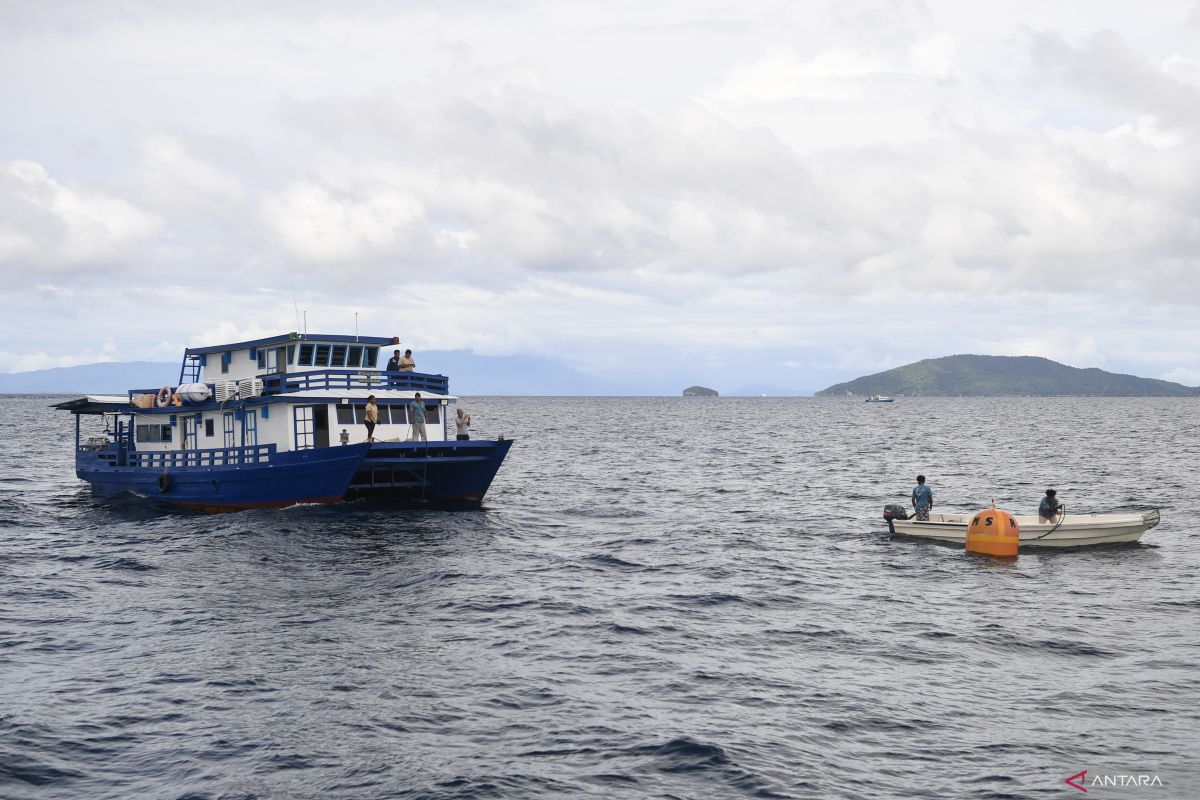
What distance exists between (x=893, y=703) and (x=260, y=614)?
44.0ft

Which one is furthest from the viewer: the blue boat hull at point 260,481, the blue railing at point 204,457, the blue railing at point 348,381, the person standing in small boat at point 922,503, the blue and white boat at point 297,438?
the blue railing at point 348,381

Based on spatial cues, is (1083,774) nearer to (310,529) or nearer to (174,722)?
(174,722)

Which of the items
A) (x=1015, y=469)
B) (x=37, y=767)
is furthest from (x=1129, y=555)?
(x=1015, y=469)

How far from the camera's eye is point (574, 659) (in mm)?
19188

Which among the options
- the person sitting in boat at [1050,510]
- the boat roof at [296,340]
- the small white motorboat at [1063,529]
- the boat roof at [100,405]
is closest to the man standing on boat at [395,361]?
the boat roof at [296,340]

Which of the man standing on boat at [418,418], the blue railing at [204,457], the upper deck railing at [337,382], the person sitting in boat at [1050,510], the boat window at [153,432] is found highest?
the upper deck railing at [337,382]

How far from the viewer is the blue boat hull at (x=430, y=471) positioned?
34594 mm

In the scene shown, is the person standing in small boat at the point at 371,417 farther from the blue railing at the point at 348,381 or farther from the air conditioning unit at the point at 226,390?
the air conditioning unit at the point at 226,390

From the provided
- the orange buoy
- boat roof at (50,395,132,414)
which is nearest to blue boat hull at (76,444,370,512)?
boat roof at (50,395,132,414)

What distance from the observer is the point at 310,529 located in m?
32.4

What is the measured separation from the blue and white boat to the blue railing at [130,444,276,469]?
0.06 m

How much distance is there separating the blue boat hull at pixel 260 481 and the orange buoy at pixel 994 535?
19.4 metres

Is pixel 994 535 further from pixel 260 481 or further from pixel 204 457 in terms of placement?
pixel 204 457

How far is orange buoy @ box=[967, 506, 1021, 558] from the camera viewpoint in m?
29.5
